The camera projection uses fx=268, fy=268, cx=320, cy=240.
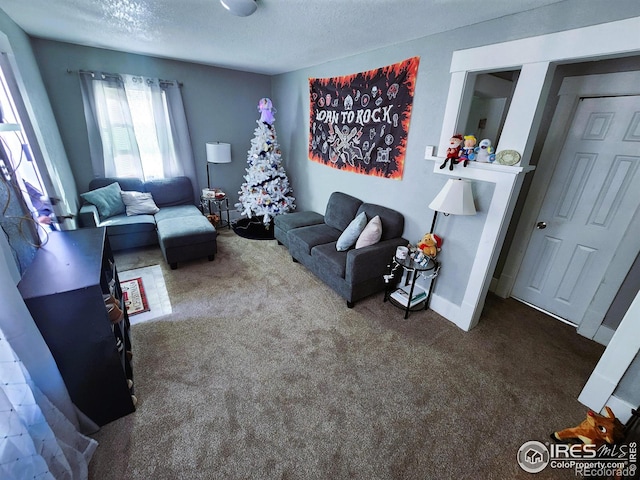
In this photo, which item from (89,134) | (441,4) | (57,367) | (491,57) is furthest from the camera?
(89,134)

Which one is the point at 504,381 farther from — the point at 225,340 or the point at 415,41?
the point at 415,41

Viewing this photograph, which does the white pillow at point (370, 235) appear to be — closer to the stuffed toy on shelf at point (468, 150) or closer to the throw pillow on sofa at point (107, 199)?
the stuffed toy on shelf at point (468, 150)

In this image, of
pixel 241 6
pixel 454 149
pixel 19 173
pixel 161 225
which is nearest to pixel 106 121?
pixel 161 225

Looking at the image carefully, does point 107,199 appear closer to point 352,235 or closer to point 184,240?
point 184,240

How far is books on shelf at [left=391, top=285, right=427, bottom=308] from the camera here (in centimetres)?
249

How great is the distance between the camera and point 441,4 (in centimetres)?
167

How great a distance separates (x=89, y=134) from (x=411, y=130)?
3827mm

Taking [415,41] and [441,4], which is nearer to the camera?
[441,4]

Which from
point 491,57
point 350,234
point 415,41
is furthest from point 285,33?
point 350,234

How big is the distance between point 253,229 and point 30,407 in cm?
341

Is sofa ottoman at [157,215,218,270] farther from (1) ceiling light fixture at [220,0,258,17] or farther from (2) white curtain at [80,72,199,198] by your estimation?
(1) ceiling light fixture at [220,0,258,17]

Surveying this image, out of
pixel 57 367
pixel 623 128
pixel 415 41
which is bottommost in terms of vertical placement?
pixel 57 367

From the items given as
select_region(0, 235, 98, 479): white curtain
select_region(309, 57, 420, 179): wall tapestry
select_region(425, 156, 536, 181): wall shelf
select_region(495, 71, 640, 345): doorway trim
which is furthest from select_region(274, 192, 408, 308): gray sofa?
select_region(0, 235, 98, 479): white curtain

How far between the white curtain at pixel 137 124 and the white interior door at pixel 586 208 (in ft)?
14.6
